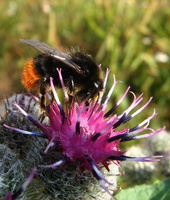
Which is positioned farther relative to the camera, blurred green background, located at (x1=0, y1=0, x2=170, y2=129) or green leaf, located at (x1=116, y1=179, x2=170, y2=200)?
blurred green background, located at (x1=0, y1=0, x2=170, y2=129)

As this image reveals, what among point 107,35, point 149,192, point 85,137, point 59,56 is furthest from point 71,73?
point 107,35

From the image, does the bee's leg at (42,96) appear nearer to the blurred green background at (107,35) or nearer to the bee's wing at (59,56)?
the bee's wing at (59,56)

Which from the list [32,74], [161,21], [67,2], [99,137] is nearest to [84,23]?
[67,2]

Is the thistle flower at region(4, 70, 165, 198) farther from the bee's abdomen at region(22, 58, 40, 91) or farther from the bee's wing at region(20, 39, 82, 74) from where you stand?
the bee's abdomen at region(22, 58, 40, 91)

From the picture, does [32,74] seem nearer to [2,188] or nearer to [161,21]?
[2,188]

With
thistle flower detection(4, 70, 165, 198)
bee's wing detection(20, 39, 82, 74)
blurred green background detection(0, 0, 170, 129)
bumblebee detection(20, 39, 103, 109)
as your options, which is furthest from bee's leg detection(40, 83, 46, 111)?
blurred green background detection(0, 0, 170, 129)

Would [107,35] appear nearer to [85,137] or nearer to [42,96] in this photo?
[42,96]

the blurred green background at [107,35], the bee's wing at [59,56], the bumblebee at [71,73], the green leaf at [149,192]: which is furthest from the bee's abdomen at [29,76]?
the blurred green background at [107,35]
